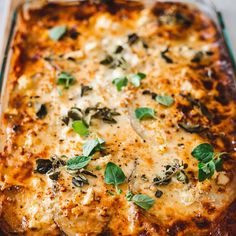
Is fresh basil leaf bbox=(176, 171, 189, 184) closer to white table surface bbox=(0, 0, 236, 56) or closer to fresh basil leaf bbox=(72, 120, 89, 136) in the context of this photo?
fresh basil leaf bbox=(72, 120, 89, 136)

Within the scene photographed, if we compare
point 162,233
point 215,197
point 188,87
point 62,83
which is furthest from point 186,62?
point 162,233

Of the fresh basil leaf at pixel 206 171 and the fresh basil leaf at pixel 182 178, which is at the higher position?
the fresh basil leaf at pixel 206 171

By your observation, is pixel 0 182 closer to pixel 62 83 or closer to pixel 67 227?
pixel 67 227

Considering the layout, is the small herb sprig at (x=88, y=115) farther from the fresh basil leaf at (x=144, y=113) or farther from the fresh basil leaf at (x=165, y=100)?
the fresh basil leaf at (x=165, y=100)

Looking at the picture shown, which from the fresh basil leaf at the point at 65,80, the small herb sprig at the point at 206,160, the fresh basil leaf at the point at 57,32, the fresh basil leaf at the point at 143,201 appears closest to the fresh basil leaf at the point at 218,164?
the small herb sprig at the point at 206,160

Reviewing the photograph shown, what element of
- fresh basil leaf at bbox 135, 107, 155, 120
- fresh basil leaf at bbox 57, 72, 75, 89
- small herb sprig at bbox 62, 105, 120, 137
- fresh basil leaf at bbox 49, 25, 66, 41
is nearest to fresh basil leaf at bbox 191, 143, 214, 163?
fresh basil leaf at bbox 135, 107, 155, 120

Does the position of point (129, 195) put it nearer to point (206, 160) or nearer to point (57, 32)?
point (206, 160)

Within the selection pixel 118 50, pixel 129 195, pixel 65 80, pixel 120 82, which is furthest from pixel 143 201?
pixel 118 50
